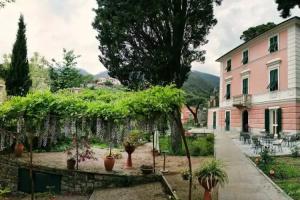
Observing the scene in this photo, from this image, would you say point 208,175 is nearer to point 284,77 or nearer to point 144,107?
point 144,107

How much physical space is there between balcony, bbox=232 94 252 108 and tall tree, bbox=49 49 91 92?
12.5m

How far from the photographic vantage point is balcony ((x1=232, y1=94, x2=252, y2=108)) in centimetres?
2508

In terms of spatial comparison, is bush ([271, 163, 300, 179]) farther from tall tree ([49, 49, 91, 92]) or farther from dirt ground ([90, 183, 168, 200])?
tall tree ([49, 49, 91, 92])

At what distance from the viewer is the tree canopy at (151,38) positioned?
→ 14031mm

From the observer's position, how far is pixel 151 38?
48.4 ft

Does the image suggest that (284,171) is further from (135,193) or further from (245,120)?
(245,120)

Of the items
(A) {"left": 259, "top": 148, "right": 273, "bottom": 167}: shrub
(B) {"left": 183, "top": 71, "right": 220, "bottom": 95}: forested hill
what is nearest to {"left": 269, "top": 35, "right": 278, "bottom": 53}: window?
(A) {"left": 259, "top": 148, "right": 273, "bottom": 167}: shrub

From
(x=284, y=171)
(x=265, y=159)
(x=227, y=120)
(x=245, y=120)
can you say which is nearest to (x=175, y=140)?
(x=265, y=159)

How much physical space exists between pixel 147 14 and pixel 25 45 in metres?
12.7

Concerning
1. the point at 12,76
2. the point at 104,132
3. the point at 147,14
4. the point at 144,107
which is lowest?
the point at 104,132

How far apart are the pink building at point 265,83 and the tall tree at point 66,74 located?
497 inches

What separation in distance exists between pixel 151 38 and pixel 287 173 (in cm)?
796

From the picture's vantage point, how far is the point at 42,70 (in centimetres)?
3656

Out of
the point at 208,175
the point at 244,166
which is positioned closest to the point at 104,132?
the point at 208,175
